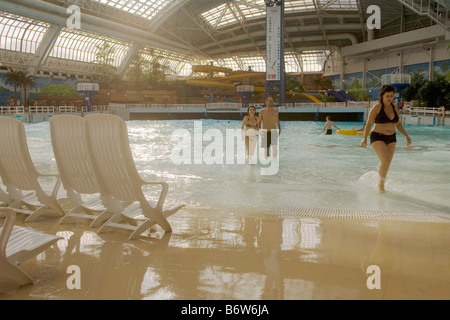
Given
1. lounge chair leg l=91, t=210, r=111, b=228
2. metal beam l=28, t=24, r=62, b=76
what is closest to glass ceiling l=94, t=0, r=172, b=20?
metal beam l=28, t=24, r=62, b=76

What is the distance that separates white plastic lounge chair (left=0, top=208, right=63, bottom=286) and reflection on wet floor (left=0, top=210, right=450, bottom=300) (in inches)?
4.3

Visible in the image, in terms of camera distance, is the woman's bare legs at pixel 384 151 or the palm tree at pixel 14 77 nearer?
the woman's bare legs at pixel 384 151

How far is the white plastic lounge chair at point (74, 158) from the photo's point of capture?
3431 mm

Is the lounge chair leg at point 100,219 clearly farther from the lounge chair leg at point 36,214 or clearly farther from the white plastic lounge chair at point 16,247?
the white plastic lounge chair at point 16,247

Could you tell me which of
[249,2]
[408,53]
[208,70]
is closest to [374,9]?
[408,53]

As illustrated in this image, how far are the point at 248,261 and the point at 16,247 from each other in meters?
1.42

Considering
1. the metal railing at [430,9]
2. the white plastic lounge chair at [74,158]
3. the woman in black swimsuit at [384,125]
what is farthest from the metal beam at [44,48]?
the white plastic lounge chair at [74,158]

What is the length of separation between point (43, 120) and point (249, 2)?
2629 centimetres

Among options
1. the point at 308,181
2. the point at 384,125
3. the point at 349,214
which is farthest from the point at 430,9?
the point at 349,214

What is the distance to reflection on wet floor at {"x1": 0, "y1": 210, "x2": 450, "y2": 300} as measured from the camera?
2264mm

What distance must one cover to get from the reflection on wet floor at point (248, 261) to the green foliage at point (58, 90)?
137ft

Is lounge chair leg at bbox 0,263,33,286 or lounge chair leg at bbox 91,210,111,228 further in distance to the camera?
lounge chair leg at bbox 91,210,111,228

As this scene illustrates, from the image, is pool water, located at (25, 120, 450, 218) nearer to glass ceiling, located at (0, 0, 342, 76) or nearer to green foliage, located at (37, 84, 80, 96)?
glass ceiling, located at (0, 0, 342, 76)

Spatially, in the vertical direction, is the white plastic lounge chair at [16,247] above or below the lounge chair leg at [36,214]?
above
